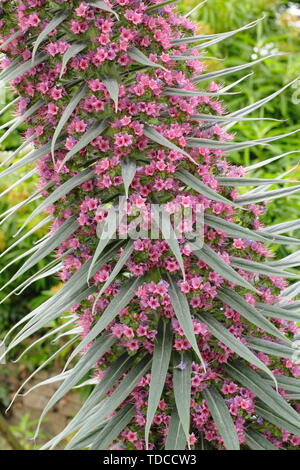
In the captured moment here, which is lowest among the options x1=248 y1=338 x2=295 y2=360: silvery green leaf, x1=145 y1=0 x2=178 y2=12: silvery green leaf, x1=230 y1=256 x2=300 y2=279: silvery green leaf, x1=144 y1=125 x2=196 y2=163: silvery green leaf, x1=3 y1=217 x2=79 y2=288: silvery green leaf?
x1=248 y1=338 x2=295 y2=360: silvery green leaf

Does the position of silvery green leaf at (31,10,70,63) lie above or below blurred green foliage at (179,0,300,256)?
below

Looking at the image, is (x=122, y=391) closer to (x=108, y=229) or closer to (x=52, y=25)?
(x=108, y=229)

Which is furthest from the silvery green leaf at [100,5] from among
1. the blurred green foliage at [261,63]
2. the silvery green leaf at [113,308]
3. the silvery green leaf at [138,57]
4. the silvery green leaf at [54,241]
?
the blurred green foliage at [261,63]

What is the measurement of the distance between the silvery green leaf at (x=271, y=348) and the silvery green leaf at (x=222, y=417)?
0.17 m

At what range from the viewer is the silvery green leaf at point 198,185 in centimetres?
157

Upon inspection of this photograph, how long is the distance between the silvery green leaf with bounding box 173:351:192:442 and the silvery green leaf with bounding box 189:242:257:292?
27 centimetres

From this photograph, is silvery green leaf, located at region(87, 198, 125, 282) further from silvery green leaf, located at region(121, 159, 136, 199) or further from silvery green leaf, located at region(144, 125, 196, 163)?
silvery green leaf, located at region(144, 125, 196, 163)

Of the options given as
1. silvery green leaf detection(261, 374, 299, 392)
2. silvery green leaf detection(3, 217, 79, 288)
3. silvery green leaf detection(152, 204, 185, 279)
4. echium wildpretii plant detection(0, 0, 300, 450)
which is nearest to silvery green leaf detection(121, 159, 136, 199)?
echium wildpretii plant detection(0, 0, 300, 450)

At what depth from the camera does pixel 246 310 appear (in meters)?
1.65

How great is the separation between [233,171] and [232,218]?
5.8 inches

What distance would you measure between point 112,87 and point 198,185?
0.33 meters

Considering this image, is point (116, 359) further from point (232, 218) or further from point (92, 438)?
point (232, 218)

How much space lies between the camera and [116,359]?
5.92ft

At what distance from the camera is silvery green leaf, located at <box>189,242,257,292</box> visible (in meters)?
1.57
